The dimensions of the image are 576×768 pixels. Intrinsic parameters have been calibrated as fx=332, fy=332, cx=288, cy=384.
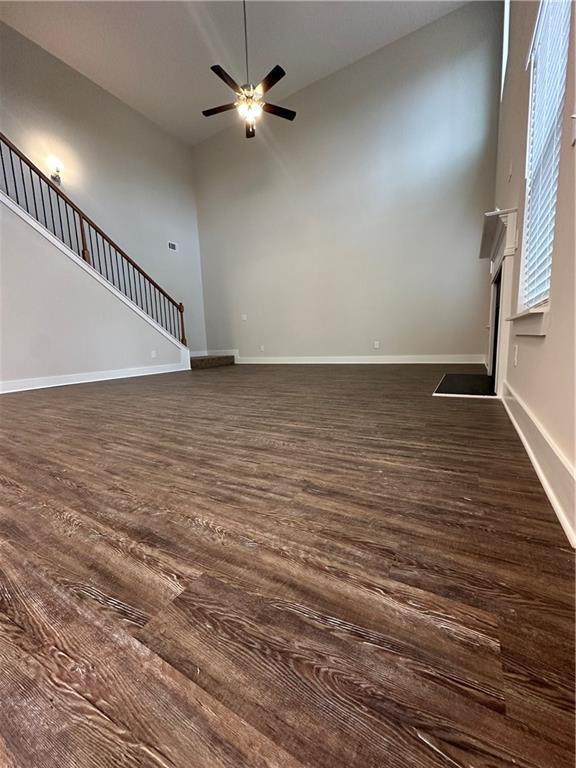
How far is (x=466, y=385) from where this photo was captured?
11.7 feet

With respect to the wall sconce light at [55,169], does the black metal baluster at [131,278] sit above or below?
below

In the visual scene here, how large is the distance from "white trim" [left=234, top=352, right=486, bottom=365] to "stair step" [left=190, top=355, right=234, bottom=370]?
41 cm

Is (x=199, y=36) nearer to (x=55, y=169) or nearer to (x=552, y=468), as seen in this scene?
(x=55, y=169)

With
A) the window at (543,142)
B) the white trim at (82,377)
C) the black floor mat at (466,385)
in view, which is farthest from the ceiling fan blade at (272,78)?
the white trim at (82,377)

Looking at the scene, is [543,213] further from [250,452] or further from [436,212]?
[436,212]

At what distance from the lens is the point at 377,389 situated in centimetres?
359

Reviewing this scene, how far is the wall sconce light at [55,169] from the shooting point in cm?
543

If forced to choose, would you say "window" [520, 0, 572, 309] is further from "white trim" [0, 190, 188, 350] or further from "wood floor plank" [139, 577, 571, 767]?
"white trim" [0, 190, 188, 350]

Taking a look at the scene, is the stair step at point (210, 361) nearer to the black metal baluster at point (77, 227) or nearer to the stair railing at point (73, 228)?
the stair railing at point (73, 228)

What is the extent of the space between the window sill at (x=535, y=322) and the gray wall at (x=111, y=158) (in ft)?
22.6

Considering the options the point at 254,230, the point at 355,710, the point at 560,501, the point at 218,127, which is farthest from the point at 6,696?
Result: the point at 218,127

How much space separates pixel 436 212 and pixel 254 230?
370cm

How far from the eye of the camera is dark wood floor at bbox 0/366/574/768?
1.67ft

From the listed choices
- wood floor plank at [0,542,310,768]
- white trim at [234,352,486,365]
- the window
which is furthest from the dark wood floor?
white trim at [234,352,486,365]
